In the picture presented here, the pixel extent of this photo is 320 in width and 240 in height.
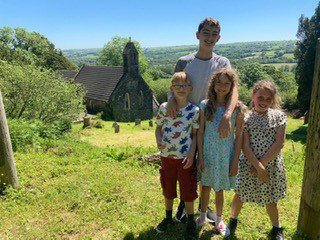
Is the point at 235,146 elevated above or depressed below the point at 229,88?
below

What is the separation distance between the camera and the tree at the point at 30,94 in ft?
51.2

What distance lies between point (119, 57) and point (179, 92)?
197 ft

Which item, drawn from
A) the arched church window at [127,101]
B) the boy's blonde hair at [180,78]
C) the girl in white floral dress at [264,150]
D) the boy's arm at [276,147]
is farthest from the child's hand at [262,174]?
the arched church window at [127,101]

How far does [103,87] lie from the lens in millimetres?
36219

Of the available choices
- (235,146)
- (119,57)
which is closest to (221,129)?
(235,146)

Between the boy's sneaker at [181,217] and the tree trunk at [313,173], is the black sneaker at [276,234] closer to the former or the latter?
the tree trunk at [313,173]

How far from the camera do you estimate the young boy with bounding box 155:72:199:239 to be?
12.9ft

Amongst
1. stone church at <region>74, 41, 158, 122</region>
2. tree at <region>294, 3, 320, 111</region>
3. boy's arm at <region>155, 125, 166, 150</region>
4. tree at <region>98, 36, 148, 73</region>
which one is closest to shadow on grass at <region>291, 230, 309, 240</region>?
boy's arm at <region>155, 125, 166, 150</region>

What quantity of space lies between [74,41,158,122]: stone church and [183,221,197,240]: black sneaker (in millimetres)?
30872

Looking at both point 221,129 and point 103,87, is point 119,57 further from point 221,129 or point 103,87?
point 221,129

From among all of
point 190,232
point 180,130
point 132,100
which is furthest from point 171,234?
point 132,100

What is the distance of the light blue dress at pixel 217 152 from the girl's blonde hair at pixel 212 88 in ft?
0.22

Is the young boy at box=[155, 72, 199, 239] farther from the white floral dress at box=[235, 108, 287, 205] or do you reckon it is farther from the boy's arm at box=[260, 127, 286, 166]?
the boy's arm at box=[260, 127, 286, 166]

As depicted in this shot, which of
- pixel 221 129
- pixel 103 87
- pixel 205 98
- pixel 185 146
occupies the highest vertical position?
pixel 205 98
